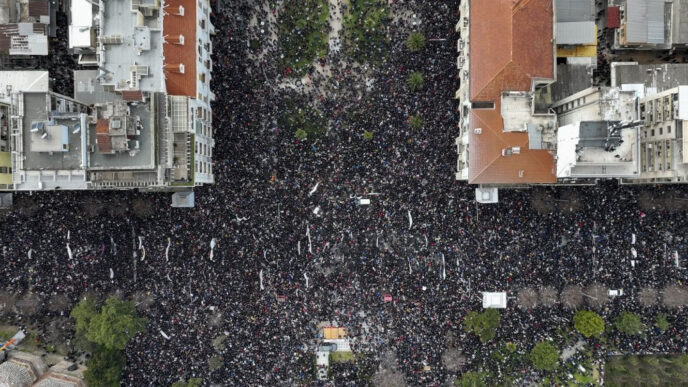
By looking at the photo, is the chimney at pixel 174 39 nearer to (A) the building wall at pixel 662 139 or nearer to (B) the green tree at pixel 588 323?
(A) the building wall at pixel 662 139

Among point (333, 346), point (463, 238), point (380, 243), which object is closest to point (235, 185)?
point (380, 243)

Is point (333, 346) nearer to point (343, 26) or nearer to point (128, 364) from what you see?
point (128, 364)

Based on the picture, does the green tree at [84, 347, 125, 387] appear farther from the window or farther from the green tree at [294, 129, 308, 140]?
the window

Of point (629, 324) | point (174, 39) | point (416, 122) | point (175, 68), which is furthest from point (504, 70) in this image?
point (174, 39)

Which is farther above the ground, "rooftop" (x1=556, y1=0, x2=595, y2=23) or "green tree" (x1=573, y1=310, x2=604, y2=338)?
"rooftop" (x1=556, y1=0, x2=595, y2=23)

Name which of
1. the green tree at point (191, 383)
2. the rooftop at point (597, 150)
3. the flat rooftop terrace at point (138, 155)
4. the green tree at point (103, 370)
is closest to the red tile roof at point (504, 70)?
the rooftop at point (597, 150)

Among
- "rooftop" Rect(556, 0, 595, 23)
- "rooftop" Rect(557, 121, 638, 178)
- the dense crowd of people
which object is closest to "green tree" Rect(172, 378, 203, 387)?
the dense crowd of people
